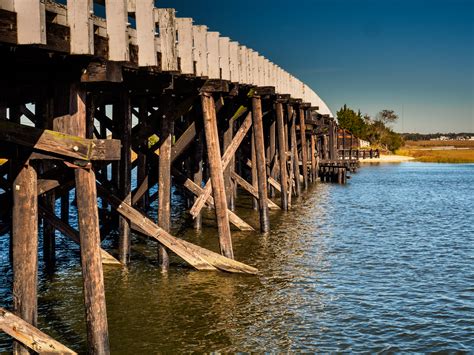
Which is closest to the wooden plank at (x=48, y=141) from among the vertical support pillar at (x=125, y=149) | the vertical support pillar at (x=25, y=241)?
the vertical support pillar at (x=25, y=241)

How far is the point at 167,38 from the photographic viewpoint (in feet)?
27.5

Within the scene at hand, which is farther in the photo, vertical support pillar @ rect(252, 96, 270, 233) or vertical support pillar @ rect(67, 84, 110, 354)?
vertical support pillar @ rect(252, 96, 270, 233)

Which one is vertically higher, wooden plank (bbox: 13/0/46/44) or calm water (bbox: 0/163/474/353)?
wooden plank (bbox: 13/0/46/44)

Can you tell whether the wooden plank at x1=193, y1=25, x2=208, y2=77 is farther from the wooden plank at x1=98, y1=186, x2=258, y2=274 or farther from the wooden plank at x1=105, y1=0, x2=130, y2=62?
the wooden plank at x1=105, y1=0, x2=130, y2=62

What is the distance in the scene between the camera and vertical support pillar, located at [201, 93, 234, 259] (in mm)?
10570

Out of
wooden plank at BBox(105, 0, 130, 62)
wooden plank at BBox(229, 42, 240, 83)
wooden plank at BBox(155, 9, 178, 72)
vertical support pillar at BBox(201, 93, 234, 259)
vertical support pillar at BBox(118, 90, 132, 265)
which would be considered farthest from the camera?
wooden plank at BBox(229, 42, 240, 83)

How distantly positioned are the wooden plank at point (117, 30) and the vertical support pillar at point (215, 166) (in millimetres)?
3923

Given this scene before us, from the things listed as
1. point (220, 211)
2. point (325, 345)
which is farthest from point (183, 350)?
point (220, 211)

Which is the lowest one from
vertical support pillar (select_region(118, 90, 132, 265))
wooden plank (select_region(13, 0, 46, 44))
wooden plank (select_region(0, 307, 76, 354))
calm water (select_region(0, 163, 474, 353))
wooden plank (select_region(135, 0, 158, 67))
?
calm water (select_region(0, 163, 474, 353))

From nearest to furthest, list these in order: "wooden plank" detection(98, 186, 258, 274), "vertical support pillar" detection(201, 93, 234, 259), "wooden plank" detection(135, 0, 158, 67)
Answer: "wooden plank" detection(135, 0, 158, 67) < "wooden plank" detection(98, 186, 258, 274) < "vertical support pillar" detection(201, 93, 234, 259)

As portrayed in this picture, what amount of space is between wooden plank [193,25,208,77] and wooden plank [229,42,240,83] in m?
1.77

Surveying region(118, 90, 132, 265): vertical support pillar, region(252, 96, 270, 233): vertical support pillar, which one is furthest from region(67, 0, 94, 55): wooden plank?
region(252, 96, 270, 233): vertical support pillar

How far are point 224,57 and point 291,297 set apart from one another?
4899mm

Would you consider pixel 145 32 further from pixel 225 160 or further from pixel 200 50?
pixel 225 160
